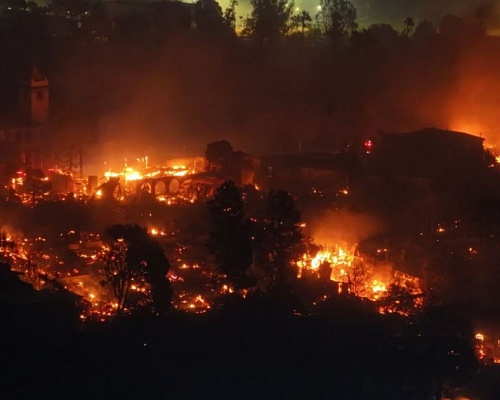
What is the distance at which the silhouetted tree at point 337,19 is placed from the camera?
25.6 m

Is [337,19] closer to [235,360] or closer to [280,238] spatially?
[280,238]

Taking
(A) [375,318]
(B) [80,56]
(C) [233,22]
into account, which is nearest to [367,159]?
(A) [375,318]

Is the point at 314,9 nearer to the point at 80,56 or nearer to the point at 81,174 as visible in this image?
the point at 80,56

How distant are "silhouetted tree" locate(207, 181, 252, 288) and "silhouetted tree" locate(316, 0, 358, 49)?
15945 mm

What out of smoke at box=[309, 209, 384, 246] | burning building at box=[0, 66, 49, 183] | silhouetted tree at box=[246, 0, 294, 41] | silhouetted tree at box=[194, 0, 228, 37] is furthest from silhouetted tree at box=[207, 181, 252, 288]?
silhouetted tree at box=[246, 0, 294, 41]

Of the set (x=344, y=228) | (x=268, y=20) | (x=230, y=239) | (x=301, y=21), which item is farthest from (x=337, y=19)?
(x=230, y=239)

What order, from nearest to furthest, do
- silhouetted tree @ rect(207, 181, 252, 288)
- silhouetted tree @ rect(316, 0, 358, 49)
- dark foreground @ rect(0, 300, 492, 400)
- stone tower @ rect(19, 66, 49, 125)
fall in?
1. dark foreground @ rect(0, 300, 492, 400)
2. silhouetted tree @ rect(207, 181, 252, 288)
3. stone tower @ rect(19, 66, 49, 125)
4. silhouetted tree @ rect(316, 0, 358, 49)

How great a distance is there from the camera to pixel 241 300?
9547mm

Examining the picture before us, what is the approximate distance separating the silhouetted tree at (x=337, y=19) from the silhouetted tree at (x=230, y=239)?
15.9m

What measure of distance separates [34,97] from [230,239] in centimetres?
783

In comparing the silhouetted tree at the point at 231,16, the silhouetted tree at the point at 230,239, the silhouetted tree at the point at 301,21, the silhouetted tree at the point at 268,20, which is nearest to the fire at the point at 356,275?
the silhouetted tree at the point at 230,239

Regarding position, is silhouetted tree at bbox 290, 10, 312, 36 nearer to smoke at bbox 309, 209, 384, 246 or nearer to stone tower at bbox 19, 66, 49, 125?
stone tower at bbox 19, 66, 49, 125

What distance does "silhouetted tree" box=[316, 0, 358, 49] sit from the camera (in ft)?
84.1

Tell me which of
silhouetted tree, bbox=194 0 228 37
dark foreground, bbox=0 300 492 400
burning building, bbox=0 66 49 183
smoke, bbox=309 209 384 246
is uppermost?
silhouetted tree, bbox=194 0 228 37
